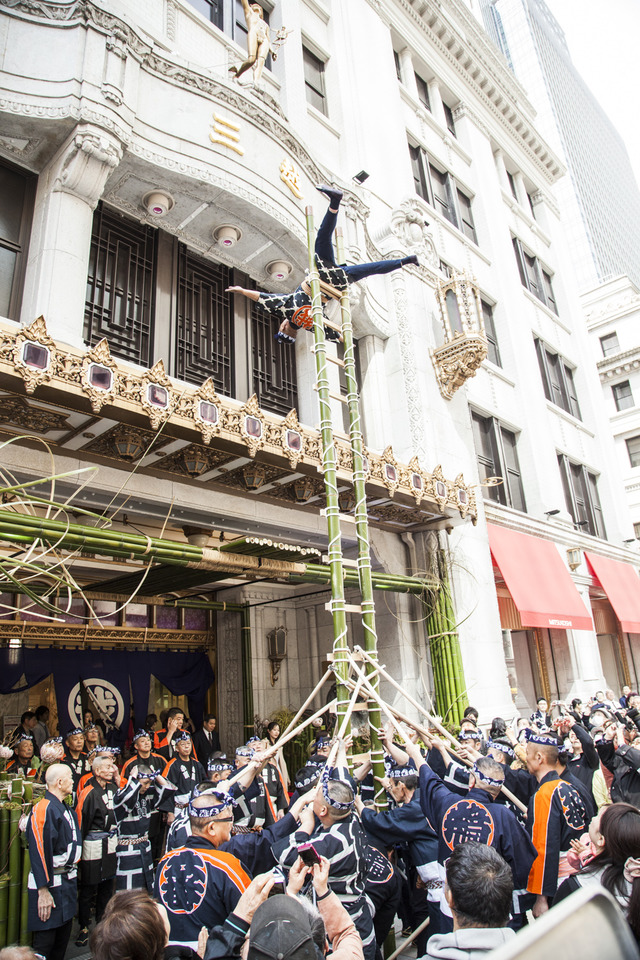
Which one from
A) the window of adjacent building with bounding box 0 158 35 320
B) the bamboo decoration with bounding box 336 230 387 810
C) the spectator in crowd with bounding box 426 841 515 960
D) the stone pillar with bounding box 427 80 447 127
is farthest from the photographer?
the stone pillar with bounding box 427 80 447 127

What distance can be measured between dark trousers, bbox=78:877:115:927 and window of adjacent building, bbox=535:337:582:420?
1969 centimetres

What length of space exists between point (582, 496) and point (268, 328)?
14580 millimetres

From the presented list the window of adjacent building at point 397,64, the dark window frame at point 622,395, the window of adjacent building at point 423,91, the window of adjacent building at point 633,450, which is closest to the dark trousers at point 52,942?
the window of adjacent building at point 397,64

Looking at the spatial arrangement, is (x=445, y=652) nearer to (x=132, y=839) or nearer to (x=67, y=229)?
(x=132, y=839)

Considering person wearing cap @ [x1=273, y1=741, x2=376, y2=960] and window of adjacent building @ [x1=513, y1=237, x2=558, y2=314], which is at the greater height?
window of adjacent building @ [x1=513, y1=237, x2=558, y2=314]

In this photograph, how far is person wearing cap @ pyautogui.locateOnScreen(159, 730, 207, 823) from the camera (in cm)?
793

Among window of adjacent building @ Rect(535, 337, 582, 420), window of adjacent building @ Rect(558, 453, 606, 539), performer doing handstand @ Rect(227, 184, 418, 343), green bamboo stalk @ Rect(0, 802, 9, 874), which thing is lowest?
green bamboo stalk @ Rect(0, 802, 9, 874)

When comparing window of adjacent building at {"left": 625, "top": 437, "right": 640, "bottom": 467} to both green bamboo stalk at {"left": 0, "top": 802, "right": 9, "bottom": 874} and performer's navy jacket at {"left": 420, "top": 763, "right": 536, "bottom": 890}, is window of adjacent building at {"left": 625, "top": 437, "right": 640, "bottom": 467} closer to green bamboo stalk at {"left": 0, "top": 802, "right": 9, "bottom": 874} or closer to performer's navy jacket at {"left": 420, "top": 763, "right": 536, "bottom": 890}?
performer's navy jacket at {"left": 420, "top": 763, "right": 536, "bottom": 890}

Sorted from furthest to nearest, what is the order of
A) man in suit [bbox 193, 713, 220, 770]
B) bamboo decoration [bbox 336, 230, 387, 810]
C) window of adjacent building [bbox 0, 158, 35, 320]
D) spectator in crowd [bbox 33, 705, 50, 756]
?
1. man in suit [bbox 193, 713, 220, 770]
2. spectator in crowd [bbox 33, 705, 50, 756]
3. window of adjacent building [bbox 0, 158, 35, 320]
4. bamboo decoration [bbox 336, 230, 387, 810]

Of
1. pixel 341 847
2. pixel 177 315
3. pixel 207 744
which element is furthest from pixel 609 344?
pixel 341 847

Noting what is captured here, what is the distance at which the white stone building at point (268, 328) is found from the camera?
8812 mm

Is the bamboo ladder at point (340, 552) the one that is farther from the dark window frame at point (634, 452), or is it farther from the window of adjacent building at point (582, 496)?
the dark window frame at point (634, 452)

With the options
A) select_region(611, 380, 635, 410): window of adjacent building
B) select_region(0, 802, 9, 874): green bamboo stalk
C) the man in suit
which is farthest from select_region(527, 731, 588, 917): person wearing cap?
select_region(611, 380, 635, 410): window of adjacent building

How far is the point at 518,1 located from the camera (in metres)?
115
